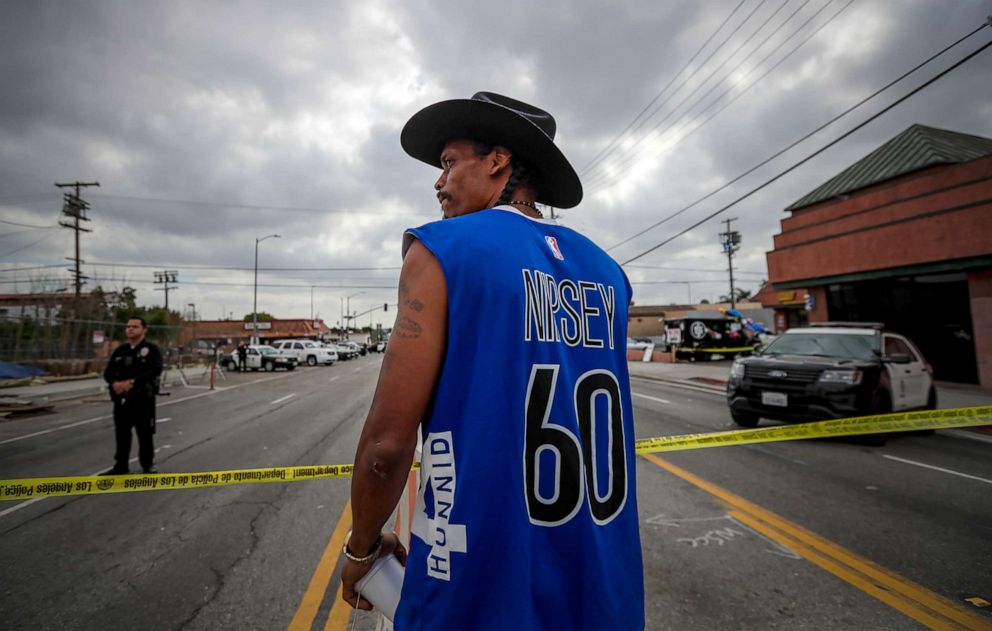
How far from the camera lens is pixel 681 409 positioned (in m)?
10.3

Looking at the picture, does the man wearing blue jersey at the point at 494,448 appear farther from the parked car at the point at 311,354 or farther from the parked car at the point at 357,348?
the parked car at the point at 357,348

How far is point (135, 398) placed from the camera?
5.77m

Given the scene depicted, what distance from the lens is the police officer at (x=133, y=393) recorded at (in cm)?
566

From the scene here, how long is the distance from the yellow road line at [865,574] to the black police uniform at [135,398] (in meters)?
6.66

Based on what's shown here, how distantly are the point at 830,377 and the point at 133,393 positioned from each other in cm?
927

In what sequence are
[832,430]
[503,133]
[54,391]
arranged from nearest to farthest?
[503,133]
[832,430]
[54,391]

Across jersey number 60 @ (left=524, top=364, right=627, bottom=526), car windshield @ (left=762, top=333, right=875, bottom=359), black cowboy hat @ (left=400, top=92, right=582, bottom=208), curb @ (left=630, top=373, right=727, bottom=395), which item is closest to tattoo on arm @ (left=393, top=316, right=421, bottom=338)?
jersey number 60 @ (left=524, top=364, right=627, bottom=526)

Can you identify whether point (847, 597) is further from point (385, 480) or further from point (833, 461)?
point (833, 461)

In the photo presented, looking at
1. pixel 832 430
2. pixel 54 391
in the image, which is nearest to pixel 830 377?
pixel 832 430

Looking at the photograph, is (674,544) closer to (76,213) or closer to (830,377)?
(830,377)

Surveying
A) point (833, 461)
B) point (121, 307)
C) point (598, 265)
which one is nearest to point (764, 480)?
point (833, 461)

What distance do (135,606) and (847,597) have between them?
422cm

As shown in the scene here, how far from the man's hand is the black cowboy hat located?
3.70ft

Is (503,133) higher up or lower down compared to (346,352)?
higher up
